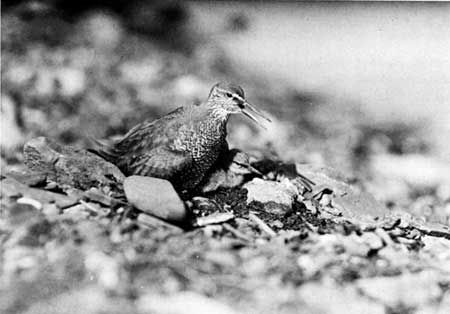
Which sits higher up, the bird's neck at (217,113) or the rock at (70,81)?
the bird's neck at (217,113)

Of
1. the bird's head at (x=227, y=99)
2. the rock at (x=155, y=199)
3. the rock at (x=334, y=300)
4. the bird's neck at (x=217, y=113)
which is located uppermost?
the bird's head at (x=227, y=99)

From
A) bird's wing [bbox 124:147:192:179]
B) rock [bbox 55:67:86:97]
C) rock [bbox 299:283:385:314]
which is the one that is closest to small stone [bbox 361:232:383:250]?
rock [bbox 299:283:385:314]

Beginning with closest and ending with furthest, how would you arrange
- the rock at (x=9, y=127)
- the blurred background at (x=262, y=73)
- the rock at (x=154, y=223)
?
1. the rock at (x=154, y=223)
2. the rock at (x=9, y=127)
3. the blurred background at (x=262, y=73)

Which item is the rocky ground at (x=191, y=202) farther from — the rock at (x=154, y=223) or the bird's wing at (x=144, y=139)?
the bird's wing at (x=144, y=139)

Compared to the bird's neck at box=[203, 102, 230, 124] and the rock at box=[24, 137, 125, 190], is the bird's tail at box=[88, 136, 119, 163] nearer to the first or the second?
the rock at box=[24, 137, 125, 190]

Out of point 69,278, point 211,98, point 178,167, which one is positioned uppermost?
point 211,98

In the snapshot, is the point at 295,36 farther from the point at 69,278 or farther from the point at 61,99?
the point at 69,278

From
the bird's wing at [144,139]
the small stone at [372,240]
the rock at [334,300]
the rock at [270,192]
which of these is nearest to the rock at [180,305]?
the rock at [334,300]

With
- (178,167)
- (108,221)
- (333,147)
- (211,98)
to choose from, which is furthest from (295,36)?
(108,221)
